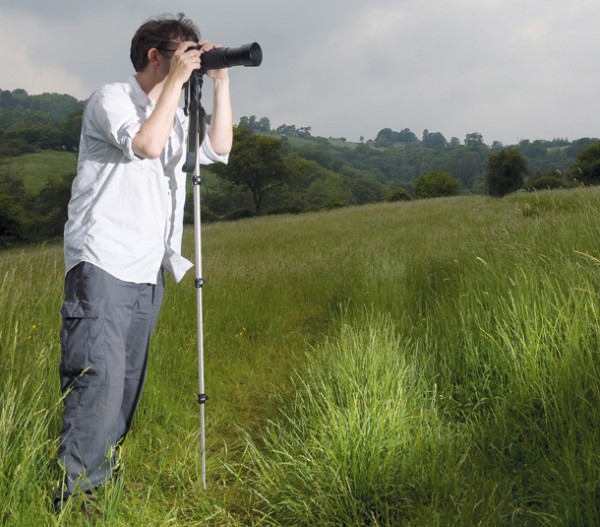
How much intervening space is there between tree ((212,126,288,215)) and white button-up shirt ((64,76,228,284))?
44.8 metres

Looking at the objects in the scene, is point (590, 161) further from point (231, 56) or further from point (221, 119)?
point (231, 56)

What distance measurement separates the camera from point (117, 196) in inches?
89.4

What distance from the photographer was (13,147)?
7681 centimetres

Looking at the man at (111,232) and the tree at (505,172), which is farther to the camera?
the tree at (505,172)

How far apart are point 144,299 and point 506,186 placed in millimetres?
29880

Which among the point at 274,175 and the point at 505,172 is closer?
the point at 505,172

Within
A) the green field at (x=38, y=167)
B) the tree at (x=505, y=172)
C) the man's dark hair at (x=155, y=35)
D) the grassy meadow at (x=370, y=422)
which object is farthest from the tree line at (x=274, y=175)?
the man's dark hair at (x=155, y=35)

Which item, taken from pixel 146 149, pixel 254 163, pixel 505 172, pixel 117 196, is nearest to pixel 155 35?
pixel 146 149

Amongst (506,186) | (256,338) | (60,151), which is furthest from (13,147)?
(256,338)

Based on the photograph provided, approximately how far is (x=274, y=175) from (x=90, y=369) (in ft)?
157

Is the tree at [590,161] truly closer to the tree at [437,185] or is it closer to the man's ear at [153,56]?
the tree at [437,185]

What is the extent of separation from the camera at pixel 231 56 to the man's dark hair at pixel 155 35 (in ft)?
0.33

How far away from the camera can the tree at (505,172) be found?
93.8 ft

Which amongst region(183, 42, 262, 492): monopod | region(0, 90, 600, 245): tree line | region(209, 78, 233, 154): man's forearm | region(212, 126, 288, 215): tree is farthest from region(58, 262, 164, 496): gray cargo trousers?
region(212, 126, 288, 215): tree
